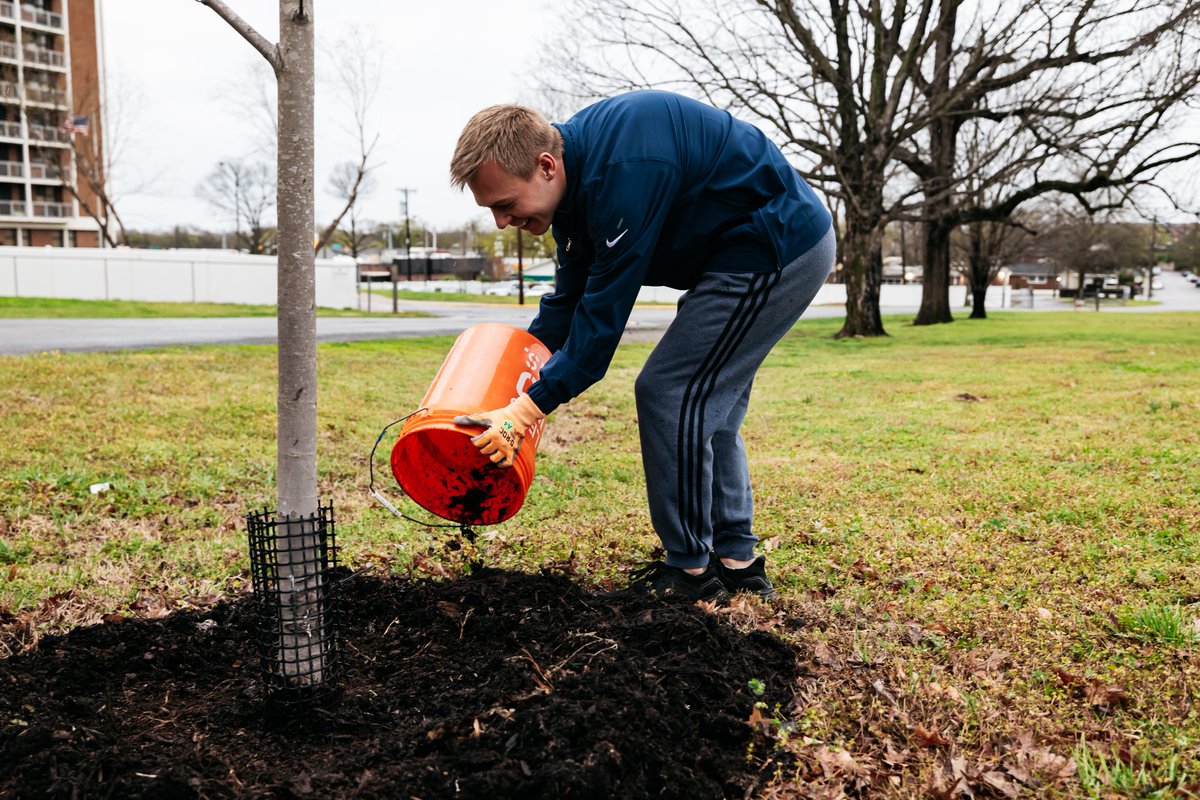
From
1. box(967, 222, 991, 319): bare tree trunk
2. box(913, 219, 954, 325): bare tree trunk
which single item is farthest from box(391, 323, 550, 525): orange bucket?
box(967, 222, 991, 319): bare tree trunk

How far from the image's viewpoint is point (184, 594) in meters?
3.39

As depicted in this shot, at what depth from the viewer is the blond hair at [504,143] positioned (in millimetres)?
2445

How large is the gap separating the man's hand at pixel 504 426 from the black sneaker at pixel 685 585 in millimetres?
860

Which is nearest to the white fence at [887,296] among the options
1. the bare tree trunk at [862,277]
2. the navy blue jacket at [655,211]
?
the bare tree trunk at [862,277]

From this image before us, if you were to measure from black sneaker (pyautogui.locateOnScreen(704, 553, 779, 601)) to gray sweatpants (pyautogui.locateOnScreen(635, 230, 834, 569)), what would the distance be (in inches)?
8.2

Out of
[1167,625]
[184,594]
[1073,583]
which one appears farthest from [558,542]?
[1167,625]

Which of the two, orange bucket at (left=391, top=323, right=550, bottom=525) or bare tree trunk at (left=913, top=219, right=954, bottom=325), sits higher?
bare tree trunk at (left=913, top=219, right=954, bottom=325)

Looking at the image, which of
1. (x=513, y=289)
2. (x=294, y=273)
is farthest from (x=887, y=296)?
(x=294, y=273)

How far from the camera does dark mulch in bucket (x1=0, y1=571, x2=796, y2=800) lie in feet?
6.34

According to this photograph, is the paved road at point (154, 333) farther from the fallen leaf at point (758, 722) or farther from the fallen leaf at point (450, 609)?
the fallen leaf at point (758, 722)

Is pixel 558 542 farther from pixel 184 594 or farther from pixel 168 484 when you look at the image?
pixel 168 484

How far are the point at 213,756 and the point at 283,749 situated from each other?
0.18 meters

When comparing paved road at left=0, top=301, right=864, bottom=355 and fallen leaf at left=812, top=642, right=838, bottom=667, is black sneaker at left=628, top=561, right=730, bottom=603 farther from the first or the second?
paved road at left=0, top=301, right=864, bottom=355

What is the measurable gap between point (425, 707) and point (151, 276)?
3543 cm
